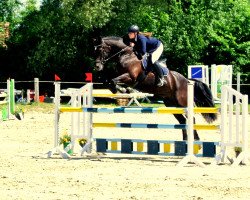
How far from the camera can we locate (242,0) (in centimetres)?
3534

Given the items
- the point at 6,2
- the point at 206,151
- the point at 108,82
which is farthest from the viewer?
the point at 6,2

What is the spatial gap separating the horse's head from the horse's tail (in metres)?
1.58

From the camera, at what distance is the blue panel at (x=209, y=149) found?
1007cm

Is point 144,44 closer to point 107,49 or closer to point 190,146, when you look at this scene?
point 107,49

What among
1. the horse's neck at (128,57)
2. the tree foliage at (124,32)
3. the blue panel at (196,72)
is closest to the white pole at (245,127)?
the horse's neck at (128,57)

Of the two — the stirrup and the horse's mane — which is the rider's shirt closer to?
the horse's mane

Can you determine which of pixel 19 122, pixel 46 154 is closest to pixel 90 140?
pixel 46 154

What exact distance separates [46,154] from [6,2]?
32.8 metres

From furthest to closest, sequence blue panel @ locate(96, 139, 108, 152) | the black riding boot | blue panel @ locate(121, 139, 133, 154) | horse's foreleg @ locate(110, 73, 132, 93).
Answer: the black riding boot, horse's foreleg @ locate(110, 73, 132, 93), blue panel @ locate(96, 139, 108, 152), blue panel @ locate(121, 139, 133, 154)

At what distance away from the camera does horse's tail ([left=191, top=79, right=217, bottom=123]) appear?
12250mm

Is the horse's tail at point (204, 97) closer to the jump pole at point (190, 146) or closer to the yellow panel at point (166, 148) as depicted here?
the yellow panel at point (166, 148)

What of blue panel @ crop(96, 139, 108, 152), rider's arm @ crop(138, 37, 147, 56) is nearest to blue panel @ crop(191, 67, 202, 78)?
rider's arm @ crop(138, 37, 147, 56)

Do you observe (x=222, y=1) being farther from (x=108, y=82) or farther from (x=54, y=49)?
(x=108, y=82)

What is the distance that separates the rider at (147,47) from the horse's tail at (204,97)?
84 cm
